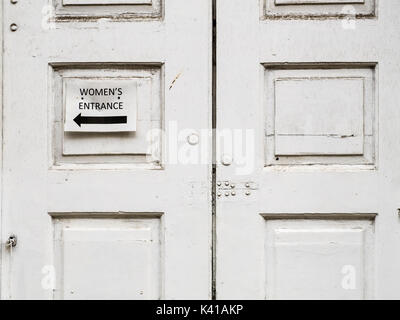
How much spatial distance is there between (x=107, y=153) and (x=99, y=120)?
0.12m

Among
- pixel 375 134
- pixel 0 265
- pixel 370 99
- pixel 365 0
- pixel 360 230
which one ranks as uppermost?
pixel 365 0

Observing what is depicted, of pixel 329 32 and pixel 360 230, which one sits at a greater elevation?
pixel 329 32

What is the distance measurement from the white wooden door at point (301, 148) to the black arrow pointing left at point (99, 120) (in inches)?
13.1

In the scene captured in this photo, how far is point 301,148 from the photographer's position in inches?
75.9

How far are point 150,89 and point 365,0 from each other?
795 mm

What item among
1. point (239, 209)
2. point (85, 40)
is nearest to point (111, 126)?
point (85, 40)

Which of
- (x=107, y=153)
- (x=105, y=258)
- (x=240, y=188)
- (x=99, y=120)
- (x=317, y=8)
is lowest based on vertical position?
(x=105, y=258)

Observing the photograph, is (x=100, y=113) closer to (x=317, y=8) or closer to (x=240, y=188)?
(x=240, y=188)

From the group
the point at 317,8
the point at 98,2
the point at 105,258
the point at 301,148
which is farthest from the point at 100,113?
the point at 317,8

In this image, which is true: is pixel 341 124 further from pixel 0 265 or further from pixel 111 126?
pixel 0 265

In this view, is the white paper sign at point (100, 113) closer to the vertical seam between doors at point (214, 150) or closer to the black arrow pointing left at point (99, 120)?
the black arrow pointing left at point (99, 120)

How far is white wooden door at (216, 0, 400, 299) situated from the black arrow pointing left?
0.33 metres

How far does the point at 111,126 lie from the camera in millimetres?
1930

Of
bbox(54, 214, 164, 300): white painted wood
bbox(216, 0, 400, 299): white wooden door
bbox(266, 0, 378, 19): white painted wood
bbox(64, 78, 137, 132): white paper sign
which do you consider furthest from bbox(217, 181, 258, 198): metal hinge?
bbox(266, 0, 378, 19): white painted wood
